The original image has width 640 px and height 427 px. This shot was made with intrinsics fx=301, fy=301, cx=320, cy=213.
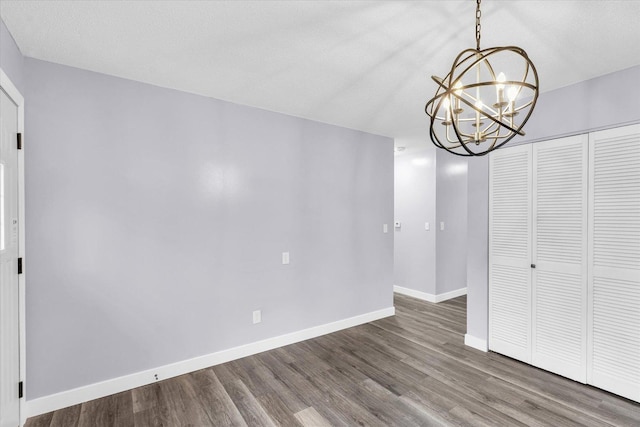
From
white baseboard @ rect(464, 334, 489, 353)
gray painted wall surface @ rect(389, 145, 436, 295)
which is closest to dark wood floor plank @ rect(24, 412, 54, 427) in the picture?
white baseboard @ rect(464, 334, 489, 353)

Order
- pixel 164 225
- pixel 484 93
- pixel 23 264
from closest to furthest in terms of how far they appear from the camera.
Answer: pixel 23 264 < pixel 164 225 < pixel 484 93

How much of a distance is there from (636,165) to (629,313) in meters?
1.11

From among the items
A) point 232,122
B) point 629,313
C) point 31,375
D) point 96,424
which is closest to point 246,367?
point 96,424

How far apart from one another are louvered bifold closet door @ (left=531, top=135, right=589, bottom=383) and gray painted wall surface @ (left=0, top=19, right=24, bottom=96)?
13.0ft

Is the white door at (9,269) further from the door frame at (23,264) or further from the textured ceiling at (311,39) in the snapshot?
the textured ceiling at (311,39)

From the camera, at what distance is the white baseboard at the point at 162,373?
2172mm

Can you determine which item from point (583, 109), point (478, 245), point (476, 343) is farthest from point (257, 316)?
point (583, 109)

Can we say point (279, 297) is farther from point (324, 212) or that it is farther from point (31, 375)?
point (31, 375)

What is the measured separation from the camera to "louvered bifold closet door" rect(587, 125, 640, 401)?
7.39 ft

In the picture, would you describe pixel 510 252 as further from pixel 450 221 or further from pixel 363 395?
pixel 450 221

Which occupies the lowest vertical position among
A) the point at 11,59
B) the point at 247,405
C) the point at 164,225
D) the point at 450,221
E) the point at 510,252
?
the point at 247,405

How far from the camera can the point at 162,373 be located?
2.58m

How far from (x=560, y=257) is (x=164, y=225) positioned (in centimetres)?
346

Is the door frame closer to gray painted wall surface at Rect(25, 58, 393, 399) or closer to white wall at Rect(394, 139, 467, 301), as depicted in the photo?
gray painted wall surface at Rect(25, 58, 393, 399)
